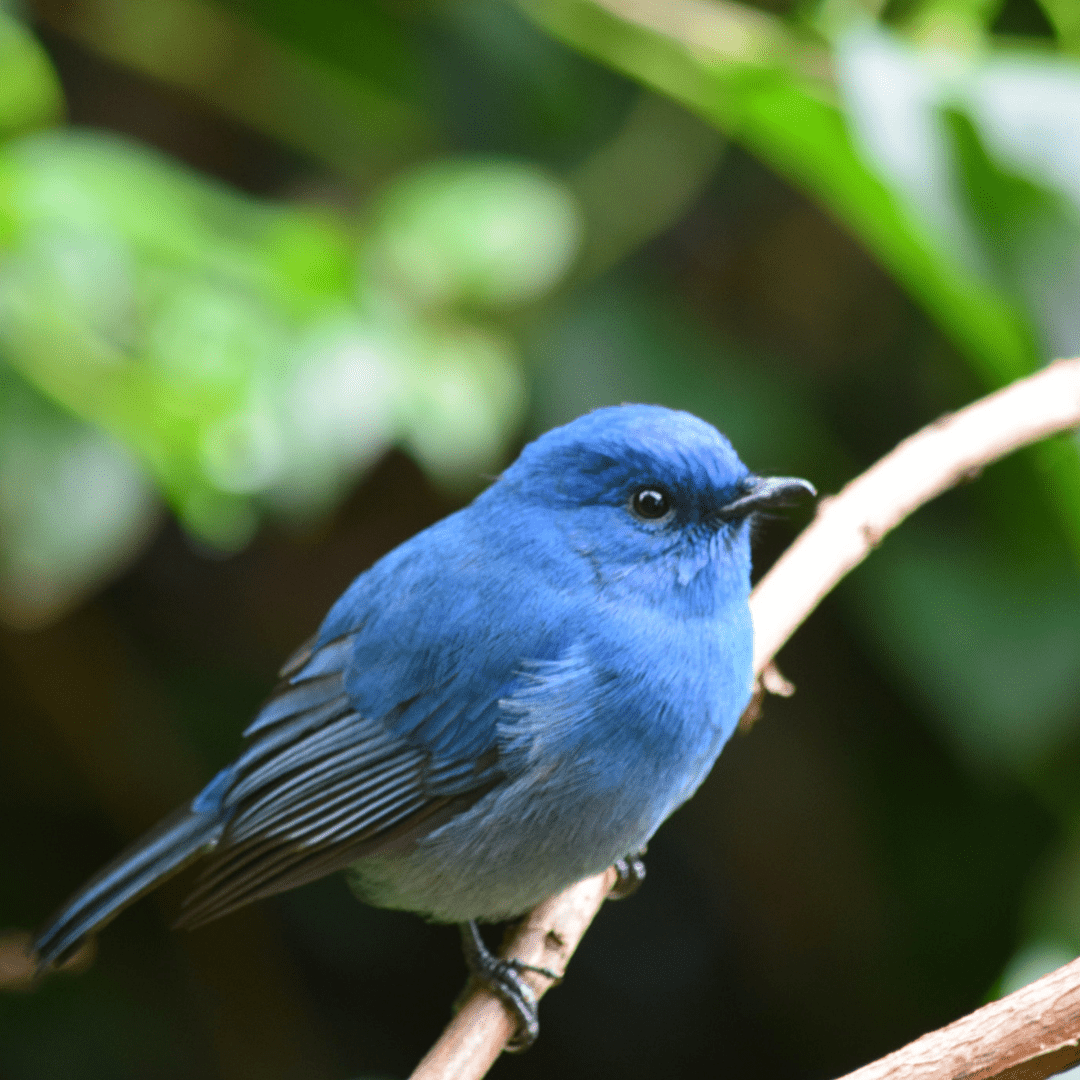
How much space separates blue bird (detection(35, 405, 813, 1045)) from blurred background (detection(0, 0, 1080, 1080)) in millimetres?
582

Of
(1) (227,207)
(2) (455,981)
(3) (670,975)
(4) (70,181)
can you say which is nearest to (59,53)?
(1) (227,207)

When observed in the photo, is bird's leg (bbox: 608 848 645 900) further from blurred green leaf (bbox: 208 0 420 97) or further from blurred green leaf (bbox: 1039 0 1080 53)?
blurred green leaf (bbox: 208 0 420 97)

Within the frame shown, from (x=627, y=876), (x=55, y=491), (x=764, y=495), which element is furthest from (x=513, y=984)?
(x=55, y=491)

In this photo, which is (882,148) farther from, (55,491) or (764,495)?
(55,491)

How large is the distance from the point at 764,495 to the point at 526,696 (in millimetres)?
582

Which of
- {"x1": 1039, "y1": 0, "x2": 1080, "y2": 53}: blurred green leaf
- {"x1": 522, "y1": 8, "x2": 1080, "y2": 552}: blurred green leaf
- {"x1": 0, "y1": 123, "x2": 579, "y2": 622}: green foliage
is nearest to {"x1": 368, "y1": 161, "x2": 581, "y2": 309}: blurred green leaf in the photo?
{"x1": 0, "y1": 123, "x2": 579, "y2": 622}: green foliage

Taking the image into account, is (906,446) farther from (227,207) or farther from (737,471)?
(227,207)

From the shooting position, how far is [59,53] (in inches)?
203

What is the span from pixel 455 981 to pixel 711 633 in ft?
8.09

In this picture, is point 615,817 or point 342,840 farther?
point 342,840

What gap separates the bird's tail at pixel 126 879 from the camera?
2.78 m

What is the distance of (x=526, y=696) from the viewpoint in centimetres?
246

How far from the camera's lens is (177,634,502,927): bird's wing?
2.57 meters

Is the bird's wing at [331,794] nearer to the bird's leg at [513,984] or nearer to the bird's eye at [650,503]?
the bird's leg at [513,984]
